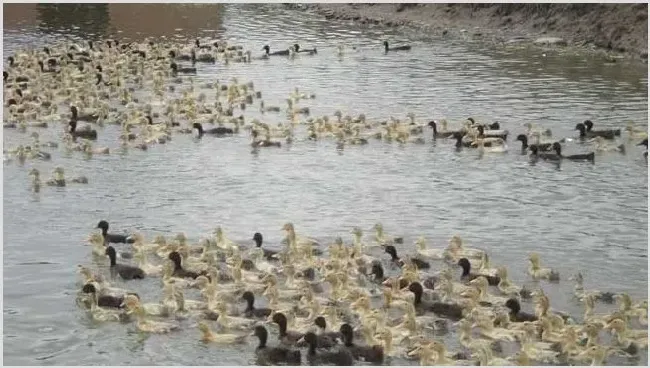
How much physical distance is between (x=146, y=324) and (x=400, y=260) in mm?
3717

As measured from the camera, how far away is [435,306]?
12953 millimetres

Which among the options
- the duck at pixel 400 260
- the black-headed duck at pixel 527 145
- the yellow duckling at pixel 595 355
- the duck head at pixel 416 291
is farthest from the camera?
the black-headed duck at pixel 527 145

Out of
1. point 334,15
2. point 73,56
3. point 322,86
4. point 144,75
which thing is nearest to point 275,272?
point 322,86

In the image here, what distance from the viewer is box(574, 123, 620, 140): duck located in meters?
22.3

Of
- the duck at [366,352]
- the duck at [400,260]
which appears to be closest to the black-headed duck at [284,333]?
the duck at [366,352]

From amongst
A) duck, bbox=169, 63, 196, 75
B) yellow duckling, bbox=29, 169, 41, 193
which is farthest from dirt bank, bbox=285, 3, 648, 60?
yellow duckling, bbox=29, 169, 41, 193

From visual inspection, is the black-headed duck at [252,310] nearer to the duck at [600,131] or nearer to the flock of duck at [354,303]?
the flock of duck at [354,303]

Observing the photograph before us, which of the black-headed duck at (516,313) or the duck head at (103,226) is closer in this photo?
the black-headed duck at (516,313)

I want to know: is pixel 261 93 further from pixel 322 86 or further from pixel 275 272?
pixel 275 272

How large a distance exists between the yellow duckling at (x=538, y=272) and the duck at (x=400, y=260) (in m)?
1.30

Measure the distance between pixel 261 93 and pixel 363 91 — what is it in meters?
2.51

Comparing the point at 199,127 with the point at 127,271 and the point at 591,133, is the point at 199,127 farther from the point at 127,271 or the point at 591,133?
the point at 127,271

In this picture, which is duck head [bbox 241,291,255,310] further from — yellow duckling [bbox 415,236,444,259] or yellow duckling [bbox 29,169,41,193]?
yellow duckling [bbox 29,169,41,193]

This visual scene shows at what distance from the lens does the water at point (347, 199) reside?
13.2 meters
